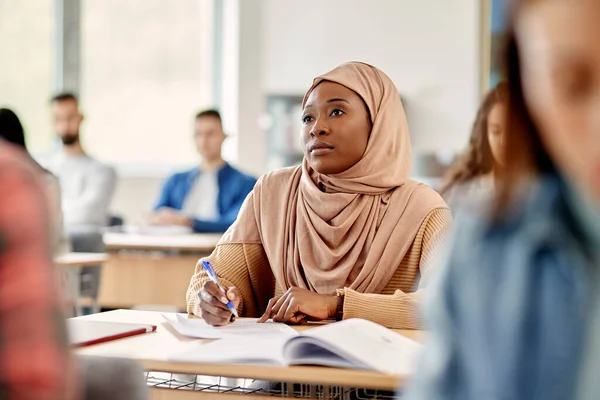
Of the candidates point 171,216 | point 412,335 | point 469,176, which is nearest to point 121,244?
point 171,216

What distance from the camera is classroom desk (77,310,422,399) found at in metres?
1.41

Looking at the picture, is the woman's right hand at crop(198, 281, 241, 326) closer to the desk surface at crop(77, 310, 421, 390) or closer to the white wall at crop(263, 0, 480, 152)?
the desk surface at crop(77, 310, 421, 390)

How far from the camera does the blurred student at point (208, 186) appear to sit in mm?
A: 5723

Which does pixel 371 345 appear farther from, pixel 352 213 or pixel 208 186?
pixel 208 186

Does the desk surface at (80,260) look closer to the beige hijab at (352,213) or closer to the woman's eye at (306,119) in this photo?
the beige hijab at (352,213)

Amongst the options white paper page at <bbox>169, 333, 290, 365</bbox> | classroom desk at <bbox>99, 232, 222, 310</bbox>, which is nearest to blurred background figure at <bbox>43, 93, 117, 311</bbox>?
classroom desk at <bbox>99, 232, 222, 310</bbox>

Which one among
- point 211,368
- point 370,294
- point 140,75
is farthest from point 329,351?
point 140,75

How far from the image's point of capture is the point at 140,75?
7477mm

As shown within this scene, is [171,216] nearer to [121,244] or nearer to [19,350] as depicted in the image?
[121,244]

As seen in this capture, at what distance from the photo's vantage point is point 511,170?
0.74 meters

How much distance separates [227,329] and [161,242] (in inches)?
112

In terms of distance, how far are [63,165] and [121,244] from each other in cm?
155

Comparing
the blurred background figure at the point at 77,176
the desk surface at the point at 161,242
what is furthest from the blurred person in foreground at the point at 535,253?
the blurred background figure at the point at 77,176

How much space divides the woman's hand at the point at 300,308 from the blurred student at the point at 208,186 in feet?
11.9
